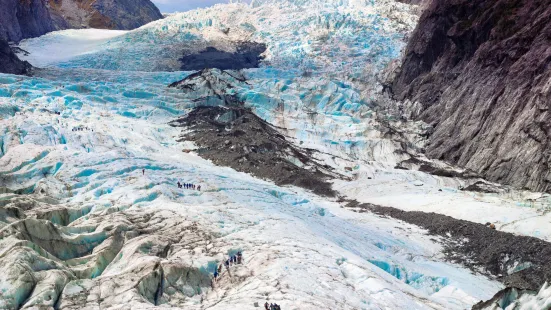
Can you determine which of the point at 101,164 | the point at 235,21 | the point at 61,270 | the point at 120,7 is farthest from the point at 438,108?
the point at 120,7

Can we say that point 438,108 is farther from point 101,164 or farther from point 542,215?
point 101,164

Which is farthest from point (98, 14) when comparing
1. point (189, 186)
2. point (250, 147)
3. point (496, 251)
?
point (496, 251)

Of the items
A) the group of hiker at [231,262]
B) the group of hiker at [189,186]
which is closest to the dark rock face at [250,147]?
the group of hiker at [189,186]

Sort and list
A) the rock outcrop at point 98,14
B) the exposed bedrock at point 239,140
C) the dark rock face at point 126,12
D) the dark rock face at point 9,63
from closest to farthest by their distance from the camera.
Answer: the exposed bedrock at point 239,140
the dark rock face at point 9,63
the rock outcrop at point 98,14
the dark rock face at point 126,12

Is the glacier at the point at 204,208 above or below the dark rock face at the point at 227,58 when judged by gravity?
below

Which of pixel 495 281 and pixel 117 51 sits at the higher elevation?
pixel 117 51

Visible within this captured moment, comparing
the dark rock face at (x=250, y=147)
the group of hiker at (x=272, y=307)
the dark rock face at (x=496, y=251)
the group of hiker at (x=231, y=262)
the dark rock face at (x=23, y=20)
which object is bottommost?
the dark rock face at (x=496, y=251)

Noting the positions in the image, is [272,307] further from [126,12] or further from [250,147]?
[126,12]

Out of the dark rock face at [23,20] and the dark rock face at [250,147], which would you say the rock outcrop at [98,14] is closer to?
the dark rock face at [23,20]
